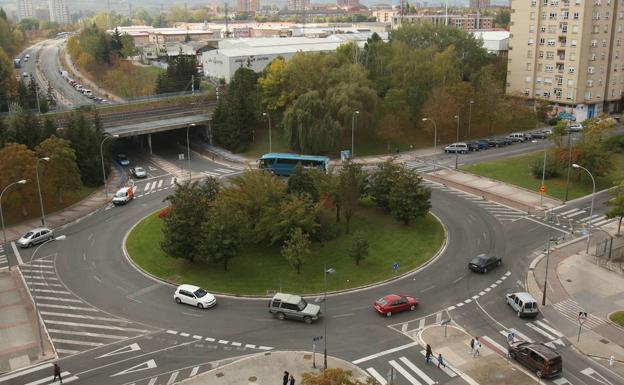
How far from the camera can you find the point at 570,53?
339ft

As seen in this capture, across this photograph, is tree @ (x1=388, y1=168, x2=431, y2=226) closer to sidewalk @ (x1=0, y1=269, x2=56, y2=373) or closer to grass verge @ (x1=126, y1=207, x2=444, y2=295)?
grass verge @ (x1=126, y1=207, x2=444, y2=295)

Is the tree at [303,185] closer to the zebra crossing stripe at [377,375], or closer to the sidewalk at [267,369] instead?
the sidewalk at [267,369]

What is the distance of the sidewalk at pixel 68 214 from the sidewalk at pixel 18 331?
12533mm

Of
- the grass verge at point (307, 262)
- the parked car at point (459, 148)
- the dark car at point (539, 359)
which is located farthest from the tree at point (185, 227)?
the parked car at point (459, 148)

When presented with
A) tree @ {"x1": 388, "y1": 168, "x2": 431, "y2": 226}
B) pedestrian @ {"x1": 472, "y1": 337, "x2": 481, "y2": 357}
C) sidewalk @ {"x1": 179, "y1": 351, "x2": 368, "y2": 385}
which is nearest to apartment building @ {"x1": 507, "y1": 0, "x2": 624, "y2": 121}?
tree @ {"x1": 388, "y1": 168, "x2": 431, "y2": 226}

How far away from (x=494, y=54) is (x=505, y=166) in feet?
192

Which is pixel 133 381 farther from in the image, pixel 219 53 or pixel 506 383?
pixel 219 53

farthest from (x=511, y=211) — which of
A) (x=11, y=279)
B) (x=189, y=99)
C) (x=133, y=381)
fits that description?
(x=189, y=99)

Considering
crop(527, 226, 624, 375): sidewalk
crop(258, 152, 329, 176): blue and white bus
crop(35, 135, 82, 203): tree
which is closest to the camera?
crop(527, 226, 624, 375): sidewalk

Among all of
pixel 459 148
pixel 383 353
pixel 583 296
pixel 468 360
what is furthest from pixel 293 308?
pixel 459 148

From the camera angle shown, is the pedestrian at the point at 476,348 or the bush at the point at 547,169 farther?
the bush at the point at 547,169

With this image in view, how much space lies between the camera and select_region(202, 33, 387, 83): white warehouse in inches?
4783

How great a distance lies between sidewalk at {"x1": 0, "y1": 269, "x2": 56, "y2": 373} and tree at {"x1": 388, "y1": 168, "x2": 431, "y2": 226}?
32.3 metres

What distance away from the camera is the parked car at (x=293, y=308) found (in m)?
40.1
